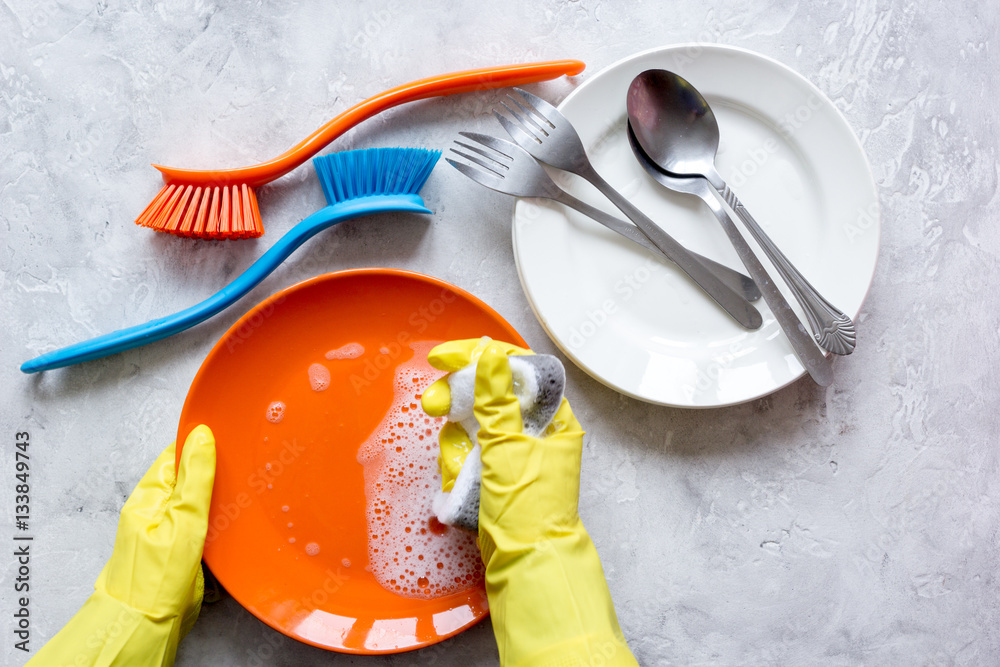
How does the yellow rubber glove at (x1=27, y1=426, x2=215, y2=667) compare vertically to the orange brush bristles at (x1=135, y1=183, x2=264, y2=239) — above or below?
below

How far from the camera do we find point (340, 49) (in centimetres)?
74

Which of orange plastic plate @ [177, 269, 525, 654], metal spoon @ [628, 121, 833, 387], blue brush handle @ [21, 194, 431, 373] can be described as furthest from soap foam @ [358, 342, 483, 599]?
metal spoon @ [628, 121, 833, 387]

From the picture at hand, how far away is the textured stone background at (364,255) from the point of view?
74 centimetres

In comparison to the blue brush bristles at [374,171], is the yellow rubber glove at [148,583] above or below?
below

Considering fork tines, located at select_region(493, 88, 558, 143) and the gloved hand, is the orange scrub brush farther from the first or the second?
the gloved hand

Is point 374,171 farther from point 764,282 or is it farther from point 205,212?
point 764,282

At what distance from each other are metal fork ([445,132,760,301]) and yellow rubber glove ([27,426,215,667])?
415 mm

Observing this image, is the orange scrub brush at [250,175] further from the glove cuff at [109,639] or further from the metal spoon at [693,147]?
the glove cuff at [109,639]

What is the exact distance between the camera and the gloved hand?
1.95ft

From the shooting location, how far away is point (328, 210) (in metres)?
0.70

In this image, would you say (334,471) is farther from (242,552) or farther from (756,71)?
(756,71)

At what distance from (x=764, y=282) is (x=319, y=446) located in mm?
531

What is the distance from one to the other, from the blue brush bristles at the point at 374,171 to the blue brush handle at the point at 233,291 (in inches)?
0.5

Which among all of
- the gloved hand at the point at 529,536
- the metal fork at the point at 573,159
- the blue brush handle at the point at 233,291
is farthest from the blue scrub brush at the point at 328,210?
the gloved hand at the point at 529,536
